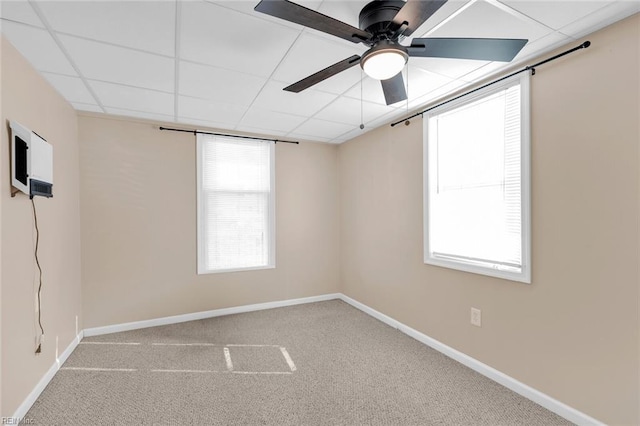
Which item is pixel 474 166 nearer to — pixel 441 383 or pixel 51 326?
pixel 441 383

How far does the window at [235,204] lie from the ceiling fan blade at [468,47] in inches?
114

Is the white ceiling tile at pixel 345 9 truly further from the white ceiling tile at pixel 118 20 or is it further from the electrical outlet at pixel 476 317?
the electrical outlet at pixel 476 317

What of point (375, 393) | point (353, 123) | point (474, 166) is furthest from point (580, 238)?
point (353, 123)

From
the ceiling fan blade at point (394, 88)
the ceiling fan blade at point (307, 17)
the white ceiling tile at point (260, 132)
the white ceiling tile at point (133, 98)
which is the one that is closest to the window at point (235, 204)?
the white ceiling tile at point (260, 132)

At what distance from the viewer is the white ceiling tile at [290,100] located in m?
2.65

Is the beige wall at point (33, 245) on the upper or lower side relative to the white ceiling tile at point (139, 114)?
lower

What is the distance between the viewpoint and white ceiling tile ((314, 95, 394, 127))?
2.95 metres

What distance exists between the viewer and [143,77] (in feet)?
7.78

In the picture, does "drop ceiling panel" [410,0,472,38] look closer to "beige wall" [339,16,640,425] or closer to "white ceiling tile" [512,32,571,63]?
"white ceiling tile" [512,32,571,63]

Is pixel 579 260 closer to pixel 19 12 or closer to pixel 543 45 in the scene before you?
pixel 543 45

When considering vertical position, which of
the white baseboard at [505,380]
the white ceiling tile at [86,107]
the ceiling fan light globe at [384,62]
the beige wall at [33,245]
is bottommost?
the white baseboard at [505,380]

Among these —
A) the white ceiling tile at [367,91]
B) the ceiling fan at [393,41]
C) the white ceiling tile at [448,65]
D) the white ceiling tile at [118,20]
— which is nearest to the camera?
the ceiling fan at [393,41]

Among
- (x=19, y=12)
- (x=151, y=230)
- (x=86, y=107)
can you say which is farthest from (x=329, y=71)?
(x=151, y=230)

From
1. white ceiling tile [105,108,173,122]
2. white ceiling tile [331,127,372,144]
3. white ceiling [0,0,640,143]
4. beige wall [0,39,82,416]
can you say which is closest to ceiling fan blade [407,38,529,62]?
white ceiling [0,0,640,143]
